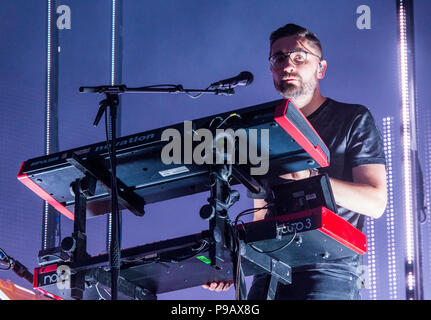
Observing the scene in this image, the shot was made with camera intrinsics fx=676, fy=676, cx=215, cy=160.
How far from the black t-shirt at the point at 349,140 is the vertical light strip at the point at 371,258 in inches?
38.8

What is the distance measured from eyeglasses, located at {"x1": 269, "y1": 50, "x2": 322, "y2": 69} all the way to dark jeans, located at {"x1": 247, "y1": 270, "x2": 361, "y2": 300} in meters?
1.03

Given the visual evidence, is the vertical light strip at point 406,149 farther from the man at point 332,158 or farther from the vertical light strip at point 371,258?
the man at point 332,158

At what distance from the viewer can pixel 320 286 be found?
2.56 meters

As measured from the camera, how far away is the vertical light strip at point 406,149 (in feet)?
12.0

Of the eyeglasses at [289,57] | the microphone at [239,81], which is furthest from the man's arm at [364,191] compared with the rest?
the eyeglasses at [289,57]

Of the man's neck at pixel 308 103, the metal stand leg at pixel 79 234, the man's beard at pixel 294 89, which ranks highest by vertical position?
the man's beard at pixel 294 89

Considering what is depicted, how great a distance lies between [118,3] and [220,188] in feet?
10.4

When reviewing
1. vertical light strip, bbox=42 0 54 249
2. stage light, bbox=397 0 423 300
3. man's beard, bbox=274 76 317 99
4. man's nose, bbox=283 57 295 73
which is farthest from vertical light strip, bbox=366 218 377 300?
vertical light strip, bbox=42 0 54 249

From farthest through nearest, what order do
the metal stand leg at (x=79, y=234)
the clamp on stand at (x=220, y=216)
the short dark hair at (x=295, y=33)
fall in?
the short dark hair at (x=295, y=33) → the metal stand leg at (x=79, y=234) → the clamp on stand at (x=220, y=216)

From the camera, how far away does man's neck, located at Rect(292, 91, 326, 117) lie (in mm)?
3129

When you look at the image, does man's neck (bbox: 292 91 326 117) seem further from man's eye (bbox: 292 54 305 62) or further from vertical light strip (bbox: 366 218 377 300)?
vertical light strip (bbox: 366 218 377 300)

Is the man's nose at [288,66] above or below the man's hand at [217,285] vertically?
above

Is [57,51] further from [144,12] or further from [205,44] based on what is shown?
[205,44]

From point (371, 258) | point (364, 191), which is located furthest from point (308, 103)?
point (371, 258)
